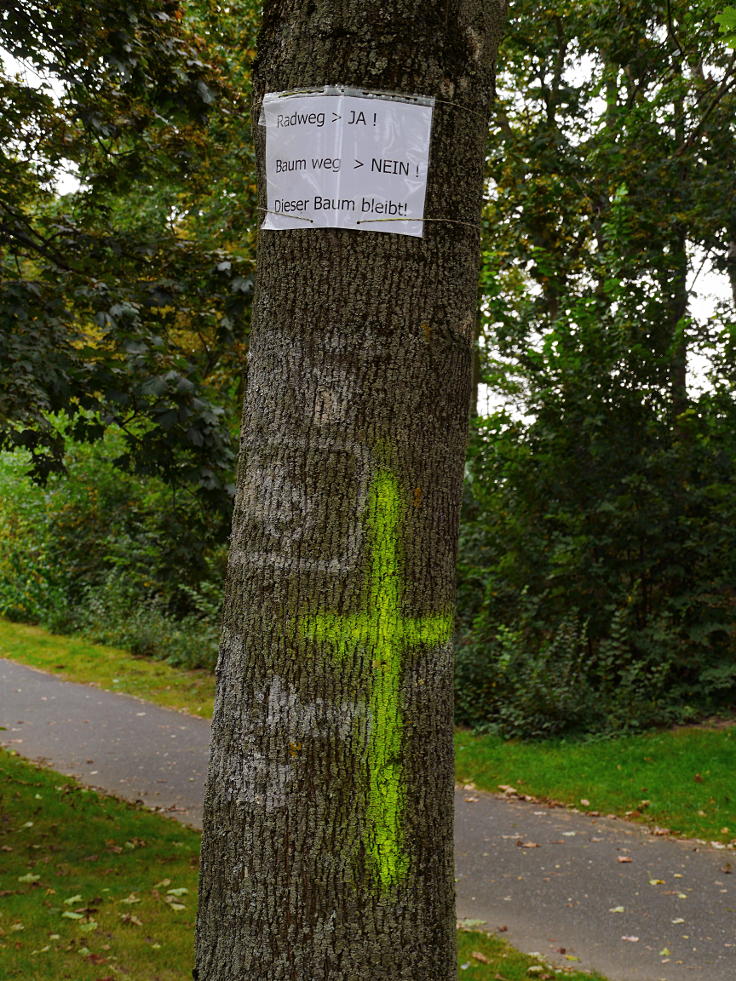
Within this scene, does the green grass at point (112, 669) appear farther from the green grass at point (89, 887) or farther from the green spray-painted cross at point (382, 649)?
the green spray-painted cross at point (382, 649)

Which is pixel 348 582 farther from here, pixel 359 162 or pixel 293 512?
pixel 359 162

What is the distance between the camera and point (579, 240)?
14195 mm

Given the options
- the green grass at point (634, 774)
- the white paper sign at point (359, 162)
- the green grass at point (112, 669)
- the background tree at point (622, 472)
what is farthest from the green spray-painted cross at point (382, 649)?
A: the green grass at point (112, 669)

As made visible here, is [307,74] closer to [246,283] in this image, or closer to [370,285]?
[370,285]

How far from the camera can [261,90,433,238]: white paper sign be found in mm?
2387

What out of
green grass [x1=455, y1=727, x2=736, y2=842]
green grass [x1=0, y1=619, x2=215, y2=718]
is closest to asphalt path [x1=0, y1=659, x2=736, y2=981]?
green grass [x1=455, y1=727, x2=736, y2=842]

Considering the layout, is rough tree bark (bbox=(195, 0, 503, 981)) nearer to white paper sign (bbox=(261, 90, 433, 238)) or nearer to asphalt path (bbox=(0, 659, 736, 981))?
white paper sign (bbox=(261, 90, 433, 238))

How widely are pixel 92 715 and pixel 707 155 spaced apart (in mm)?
9935

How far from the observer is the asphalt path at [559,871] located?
17.2 ft

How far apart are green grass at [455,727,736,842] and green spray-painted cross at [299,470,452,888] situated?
5.72 metres

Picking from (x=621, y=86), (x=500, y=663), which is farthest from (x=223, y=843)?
(x=621, y=86)

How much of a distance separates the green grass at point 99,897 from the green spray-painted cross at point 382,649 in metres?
2.91

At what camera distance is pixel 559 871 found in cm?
652

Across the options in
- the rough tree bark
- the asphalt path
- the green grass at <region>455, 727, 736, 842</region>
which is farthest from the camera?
the green grass at <region>455, 727, 736, 842</region>
